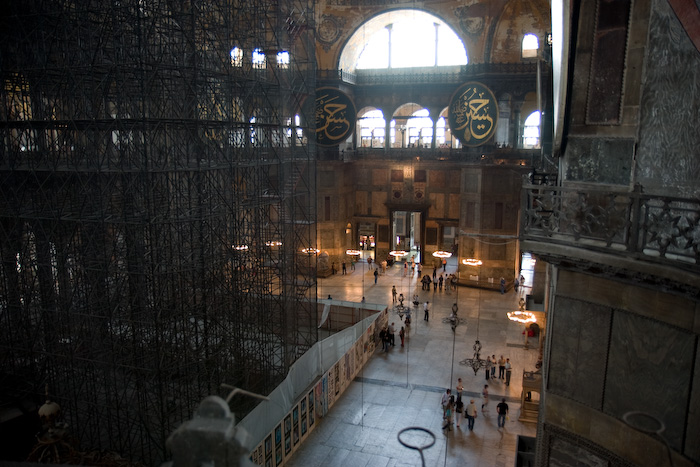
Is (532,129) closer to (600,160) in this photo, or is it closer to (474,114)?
(474,114)

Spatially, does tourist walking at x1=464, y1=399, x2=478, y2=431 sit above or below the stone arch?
below

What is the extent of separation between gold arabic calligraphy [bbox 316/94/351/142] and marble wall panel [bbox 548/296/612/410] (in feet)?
48.2

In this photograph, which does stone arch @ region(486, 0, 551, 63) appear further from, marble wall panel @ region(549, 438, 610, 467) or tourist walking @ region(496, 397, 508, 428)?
marble wall panel @ region(549, 438, 610, 467)

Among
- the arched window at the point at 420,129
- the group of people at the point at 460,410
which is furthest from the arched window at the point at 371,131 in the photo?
the group of people at the point at 460,410

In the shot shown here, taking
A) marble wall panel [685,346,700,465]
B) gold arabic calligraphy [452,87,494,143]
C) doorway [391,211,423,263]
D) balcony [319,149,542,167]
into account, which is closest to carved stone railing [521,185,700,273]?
marble wall panel [685,346,700,465]

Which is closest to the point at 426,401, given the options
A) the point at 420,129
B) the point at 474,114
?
the point at 474,114

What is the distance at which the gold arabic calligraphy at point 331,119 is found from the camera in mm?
19344

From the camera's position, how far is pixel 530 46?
2459 cm

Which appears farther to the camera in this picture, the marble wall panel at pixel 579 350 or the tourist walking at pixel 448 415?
the tourist walking at pixel 448 415

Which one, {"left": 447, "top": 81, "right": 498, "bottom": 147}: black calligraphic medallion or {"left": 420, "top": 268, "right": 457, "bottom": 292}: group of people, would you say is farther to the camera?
{"left": 420, "top": 268, "right": 457, "bottom": 292}: group of people

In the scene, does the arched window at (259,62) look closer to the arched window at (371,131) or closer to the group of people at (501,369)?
the arched window at (371,131)

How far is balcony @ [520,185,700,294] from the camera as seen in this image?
4102 millimetres

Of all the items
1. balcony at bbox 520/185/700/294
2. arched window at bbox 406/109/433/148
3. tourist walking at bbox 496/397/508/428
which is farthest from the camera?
arched window at bbox 406/109/433/148

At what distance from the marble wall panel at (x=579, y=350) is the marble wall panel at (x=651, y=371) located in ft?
0.31
